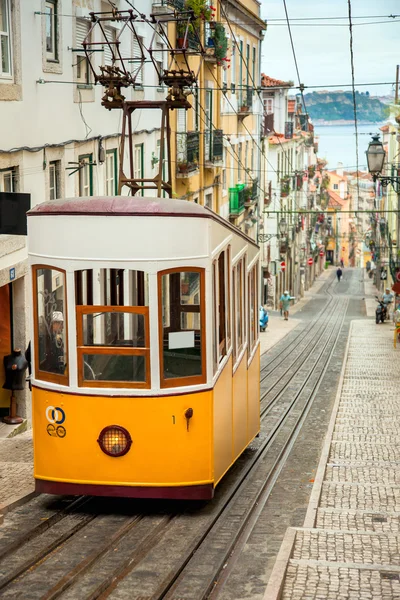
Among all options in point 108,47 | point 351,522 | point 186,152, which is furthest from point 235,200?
point 351,522

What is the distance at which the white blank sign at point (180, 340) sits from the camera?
839 cm

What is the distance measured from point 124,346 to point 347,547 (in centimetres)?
247

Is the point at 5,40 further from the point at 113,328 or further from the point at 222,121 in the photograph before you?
the point at 222,121

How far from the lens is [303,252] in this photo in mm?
75750

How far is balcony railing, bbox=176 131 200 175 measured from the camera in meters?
27.5

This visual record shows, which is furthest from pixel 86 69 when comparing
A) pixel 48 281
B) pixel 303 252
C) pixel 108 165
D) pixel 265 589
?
pixel 303 252

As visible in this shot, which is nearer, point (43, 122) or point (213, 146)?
point (43, 122)

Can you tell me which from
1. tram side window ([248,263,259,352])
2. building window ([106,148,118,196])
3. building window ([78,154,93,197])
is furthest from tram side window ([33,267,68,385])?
building window ([106,148,118,196])

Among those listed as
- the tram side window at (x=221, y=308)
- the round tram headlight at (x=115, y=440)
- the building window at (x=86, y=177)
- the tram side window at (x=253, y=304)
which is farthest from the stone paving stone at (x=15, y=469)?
the building window at (x=86, y=177)

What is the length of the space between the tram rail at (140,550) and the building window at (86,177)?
28.0ft

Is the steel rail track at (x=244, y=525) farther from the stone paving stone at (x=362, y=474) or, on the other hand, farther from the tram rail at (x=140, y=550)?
the stone paving stone at (x=362, y=474)

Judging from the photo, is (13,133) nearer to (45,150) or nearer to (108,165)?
(45,150)

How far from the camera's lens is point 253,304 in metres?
11.5

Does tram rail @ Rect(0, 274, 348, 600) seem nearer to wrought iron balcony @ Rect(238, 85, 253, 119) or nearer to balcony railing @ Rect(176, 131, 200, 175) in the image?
balcony railing @ Rect(176, 131, 200, 175)
